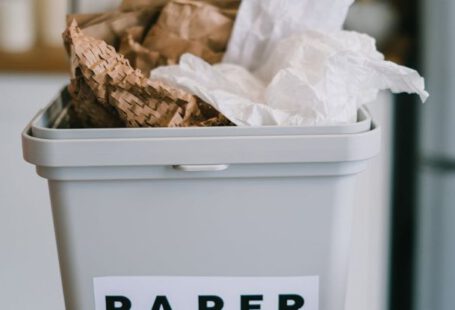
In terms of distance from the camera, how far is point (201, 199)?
0.49m

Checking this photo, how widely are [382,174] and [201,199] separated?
0.81m

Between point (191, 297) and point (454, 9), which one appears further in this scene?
point (454, 9)

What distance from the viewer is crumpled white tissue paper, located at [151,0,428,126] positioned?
1.60ft

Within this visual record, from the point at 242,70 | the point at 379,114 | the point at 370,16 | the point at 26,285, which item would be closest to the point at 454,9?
the point at 379,114

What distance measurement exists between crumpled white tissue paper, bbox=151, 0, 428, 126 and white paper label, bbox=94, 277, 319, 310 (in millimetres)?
119

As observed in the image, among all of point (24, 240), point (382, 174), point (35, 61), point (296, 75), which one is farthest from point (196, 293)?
point (35, 61)

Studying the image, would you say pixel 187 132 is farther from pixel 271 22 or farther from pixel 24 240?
pixel 24 240

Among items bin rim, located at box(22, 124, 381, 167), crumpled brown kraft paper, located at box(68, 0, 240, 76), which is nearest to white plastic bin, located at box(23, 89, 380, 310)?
bin rim, located at box(22, 124, 381, 167)

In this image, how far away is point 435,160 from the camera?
4.17ft

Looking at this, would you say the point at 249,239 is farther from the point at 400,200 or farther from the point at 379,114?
the point at 400,200

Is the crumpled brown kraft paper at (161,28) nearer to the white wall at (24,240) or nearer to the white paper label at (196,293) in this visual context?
the white paper label at (196,293)

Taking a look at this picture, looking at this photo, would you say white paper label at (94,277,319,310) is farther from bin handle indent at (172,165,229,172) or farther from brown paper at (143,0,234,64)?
brown paper at (143,0,234,64)

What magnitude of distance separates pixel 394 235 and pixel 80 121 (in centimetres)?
101

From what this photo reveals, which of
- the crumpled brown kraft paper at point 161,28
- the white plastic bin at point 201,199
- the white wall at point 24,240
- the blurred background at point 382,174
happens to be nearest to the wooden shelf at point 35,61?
the blurred background at point 382,174
